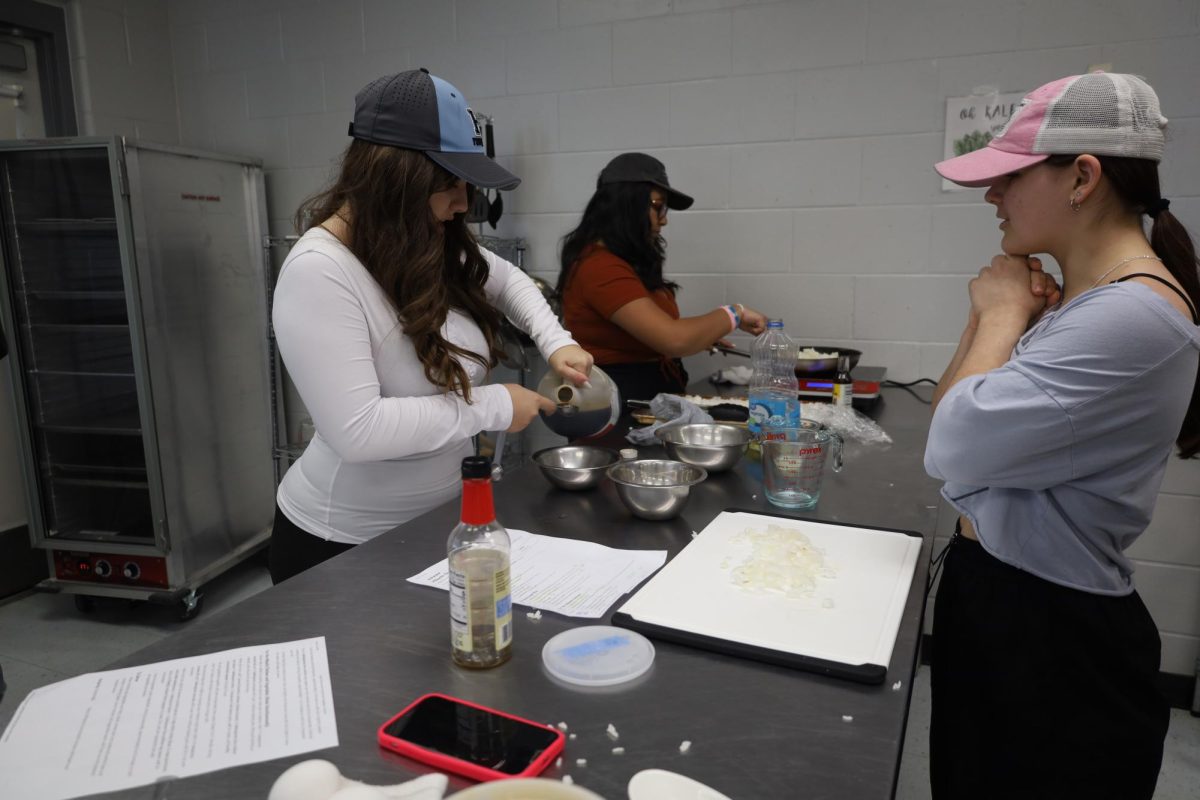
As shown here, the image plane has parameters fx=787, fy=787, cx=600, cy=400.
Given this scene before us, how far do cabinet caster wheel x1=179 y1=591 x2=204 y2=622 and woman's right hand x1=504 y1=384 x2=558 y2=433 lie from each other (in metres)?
2.16

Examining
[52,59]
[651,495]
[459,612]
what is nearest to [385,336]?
[651,495]

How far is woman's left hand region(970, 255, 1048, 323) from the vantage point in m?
1.22

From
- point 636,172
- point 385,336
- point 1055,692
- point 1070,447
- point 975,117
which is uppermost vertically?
point 975,117

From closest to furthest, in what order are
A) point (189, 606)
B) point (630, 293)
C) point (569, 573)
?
point (569, 573)
point (630, 293)
point (189, 606)

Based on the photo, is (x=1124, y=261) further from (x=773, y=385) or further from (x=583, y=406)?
(x=773, y=385)

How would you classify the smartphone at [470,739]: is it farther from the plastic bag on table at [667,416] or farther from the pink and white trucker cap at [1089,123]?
the plastic bag on table at [667,416]

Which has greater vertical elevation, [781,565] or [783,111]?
[783,111]

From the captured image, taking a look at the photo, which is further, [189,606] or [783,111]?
[189,606]

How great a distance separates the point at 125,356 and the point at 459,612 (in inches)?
116

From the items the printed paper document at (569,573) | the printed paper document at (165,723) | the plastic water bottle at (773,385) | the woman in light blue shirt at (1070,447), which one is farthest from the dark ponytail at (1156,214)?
the printed paper document at (165,723)

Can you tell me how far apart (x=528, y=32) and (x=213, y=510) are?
7.69 feet

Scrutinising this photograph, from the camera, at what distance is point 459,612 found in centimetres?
88

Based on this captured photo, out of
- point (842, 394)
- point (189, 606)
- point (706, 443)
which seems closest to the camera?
point (706, 443)

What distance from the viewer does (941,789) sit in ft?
4.28
